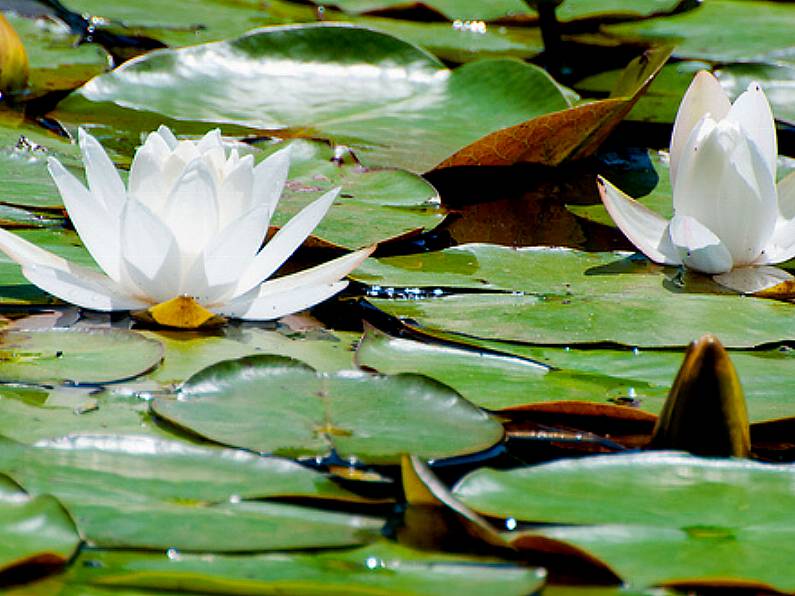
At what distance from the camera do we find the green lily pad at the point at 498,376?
5.27 ft

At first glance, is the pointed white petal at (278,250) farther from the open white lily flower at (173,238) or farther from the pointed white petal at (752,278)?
the pointed white petal at (752,278)

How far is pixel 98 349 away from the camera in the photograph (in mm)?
1623

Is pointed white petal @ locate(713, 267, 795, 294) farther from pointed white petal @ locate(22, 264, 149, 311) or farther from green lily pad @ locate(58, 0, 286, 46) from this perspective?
green lily pad @ locate(58, 0, 286, 46)

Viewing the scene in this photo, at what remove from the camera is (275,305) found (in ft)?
5.99

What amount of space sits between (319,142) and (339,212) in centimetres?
40

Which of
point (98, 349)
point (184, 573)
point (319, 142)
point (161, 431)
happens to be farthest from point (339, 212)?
point (184, 573)

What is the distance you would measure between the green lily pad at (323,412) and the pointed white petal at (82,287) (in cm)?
35

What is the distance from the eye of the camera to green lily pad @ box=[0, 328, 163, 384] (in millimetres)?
1540

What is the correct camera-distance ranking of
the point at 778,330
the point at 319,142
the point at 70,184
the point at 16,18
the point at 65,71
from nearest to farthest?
the point at 70,184 < the point at 778,330 < the point at 319,142 < the point at 65,71 < the point at 16,18

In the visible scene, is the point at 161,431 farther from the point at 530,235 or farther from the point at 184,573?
the point at 530,235

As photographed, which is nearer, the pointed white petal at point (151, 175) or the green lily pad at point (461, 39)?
the pointed white petal at point (151, 175)

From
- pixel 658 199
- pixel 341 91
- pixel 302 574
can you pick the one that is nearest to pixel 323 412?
pixel 302 574

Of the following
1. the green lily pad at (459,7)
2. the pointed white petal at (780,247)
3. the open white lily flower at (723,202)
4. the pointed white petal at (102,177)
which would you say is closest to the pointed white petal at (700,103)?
the open white lily flower at (723,202)

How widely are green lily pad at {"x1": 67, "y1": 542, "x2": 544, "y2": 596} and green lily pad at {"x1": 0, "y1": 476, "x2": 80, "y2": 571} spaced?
1.0 inches
